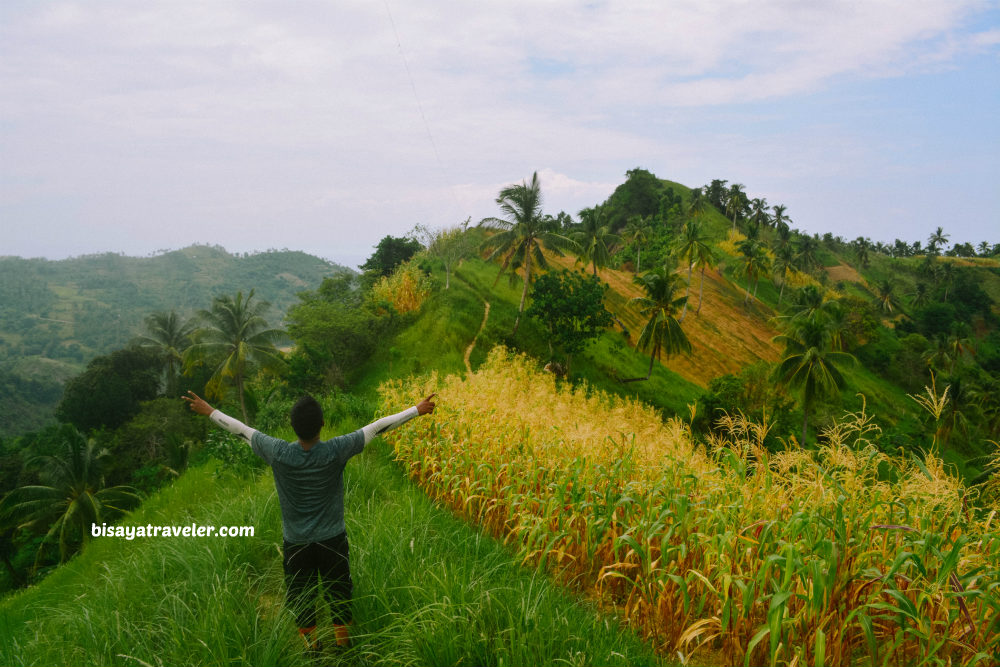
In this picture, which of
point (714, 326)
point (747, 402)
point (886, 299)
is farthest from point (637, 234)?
point (886, 299)

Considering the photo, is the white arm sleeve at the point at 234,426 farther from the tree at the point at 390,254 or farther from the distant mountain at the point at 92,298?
the distant mountain at the point at 92,298

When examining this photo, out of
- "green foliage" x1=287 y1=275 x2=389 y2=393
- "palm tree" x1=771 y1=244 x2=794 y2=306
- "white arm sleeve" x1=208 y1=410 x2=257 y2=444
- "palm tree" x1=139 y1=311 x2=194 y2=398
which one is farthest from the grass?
"palm tree" x1=771 y1=244 x2=794 y2=306

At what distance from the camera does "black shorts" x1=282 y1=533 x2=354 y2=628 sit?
3312 millimetres

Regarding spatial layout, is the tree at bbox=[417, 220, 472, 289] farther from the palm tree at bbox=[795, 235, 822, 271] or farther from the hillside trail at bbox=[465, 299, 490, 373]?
the palm tree at bbox=[795, 235, 822, 271]

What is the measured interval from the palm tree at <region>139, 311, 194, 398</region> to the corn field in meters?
38.3

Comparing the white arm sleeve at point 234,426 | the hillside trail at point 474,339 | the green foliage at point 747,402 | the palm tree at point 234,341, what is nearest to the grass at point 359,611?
the white arm sleeve at point 234,426

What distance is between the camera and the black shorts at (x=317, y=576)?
10.9ft

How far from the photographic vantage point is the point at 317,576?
3.40 meters

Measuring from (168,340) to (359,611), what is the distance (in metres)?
42.1

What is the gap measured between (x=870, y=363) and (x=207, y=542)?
204 feet

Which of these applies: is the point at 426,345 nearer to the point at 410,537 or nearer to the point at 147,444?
the point at 147,444

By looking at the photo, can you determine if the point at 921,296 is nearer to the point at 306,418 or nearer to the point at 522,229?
the point at 522,229

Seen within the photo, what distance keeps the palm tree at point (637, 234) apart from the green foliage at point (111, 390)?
146 ft

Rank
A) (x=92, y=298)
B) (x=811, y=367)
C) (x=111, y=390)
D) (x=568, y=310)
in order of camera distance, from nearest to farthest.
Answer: (x=811, y=367), (x=568, y=310), (x=111, y=390), (x=92, y=298)
